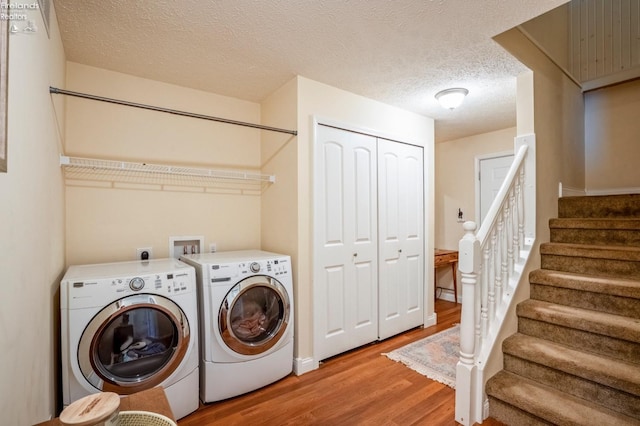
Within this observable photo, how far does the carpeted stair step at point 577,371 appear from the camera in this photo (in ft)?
5.04

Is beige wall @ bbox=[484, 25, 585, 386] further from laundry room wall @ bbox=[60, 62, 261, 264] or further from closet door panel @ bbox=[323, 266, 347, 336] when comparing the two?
laundry room wall @ bbox=[60, 62, 261, 264]

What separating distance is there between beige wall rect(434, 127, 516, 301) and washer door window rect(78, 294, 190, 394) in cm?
378

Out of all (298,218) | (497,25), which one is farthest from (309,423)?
(497,25)

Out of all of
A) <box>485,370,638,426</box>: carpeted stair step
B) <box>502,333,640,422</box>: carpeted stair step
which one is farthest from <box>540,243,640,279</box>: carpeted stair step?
<box>485,370,638,426</box>: carpeted stair step

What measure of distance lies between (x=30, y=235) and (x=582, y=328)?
2.82 metres

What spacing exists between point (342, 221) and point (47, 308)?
1.98m

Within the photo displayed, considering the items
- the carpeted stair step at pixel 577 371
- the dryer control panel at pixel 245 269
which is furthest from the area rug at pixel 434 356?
the dryer control panel at pixel 245 269

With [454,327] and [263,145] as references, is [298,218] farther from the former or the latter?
[454,327]

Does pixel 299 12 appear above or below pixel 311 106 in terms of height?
above

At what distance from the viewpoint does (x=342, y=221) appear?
2.68 metres

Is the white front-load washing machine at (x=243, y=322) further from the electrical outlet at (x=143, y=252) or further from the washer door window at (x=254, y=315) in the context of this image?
the electrical outlet at (x=143, y=252)

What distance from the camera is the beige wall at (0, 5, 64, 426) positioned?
898 mm

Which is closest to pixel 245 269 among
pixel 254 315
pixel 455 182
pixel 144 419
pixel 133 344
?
pixel 254 315

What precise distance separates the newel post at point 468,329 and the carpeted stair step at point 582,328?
58 cm
